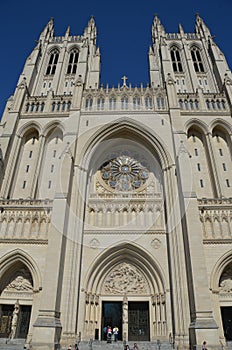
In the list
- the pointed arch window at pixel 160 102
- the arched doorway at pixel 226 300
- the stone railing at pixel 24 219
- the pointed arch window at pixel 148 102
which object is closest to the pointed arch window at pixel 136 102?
the pointed arch window at pixel 148 102

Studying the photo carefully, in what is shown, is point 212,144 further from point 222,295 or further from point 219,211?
point 222,295

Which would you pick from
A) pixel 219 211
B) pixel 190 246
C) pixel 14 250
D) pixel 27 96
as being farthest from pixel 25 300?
pixel 27 96

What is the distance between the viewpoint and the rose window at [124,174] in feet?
65.3

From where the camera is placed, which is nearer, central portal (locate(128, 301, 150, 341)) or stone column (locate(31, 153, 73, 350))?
stone column (locate(31, 153, 73, 350))

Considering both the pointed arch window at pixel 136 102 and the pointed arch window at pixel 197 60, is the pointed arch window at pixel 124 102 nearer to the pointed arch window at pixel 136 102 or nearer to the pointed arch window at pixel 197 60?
the pointed arch window at pixel 136 102

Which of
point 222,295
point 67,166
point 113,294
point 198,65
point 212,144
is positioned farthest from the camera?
point 198,65

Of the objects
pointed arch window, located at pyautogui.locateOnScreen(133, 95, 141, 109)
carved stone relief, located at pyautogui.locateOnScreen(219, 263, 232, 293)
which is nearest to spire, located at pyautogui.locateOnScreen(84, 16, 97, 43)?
pointed arch window, located at pyautogui.locateOnScreen(133, 95, 141, 109)

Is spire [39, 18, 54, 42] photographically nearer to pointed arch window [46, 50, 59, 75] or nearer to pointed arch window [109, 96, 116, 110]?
pointed arch window [46, 50, 59, 75]

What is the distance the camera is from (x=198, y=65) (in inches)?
1129

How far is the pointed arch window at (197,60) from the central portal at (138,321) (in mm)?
23614

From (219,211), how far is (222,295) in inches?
186

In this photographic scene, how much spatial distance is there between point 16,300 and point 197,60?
2849cm

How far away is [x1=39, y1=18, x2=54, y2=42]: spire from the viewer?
3293 cm

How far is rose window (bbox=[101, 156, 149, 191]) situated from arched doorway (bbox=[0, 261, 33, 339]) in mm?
8447
